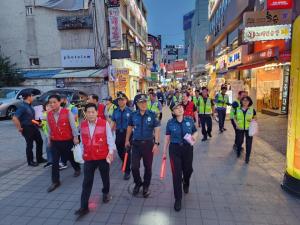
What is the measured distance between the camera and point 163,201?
4.12 metres

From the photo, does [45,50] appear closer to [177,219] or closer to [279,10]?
[279,10]

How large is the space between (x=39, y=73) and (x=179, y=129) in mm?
19440

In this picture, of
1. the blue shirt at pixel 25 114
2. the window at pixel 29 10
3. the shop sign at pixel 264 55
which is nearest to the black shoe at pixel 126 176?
the blue shirt at pixel 25 114

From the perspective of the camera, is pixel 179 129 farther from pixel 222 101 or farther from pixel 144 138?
pixel 222 101

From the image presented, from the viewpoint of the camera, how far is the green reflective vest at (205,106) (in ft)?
27.4

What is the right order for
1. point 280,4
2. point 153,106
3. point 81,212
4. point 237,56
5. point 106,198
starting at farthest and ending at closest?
1. point 237,56
2. point 280,4
3. point 153,106
4. point 106,198
5. point 81,212

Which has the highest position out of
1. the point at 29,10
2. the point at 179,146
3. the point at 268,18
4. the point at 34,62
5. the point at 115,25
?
the point at 29,10

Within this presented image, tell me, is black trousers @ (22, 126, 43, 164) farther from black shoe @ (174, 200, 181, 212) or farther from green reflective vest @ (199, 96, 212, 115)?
green reflective vest @ (199, 96, 212, 115)

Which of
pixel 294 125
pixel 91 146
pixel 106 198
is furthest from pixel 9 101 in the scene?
pixel 294 125

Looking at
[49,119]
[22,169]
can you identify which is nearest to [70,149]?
[49,119]

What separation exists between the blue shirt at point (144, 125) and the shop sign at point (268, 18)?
1047 centimetres

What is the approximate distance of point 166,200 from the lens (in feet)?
13.6

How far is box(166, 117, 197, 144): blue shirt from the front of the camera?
3877 millimetres

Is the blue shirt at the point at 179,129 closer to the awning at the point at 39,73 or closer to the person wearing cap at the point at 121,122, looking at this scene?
the person wearing cap at the point at 121,122
